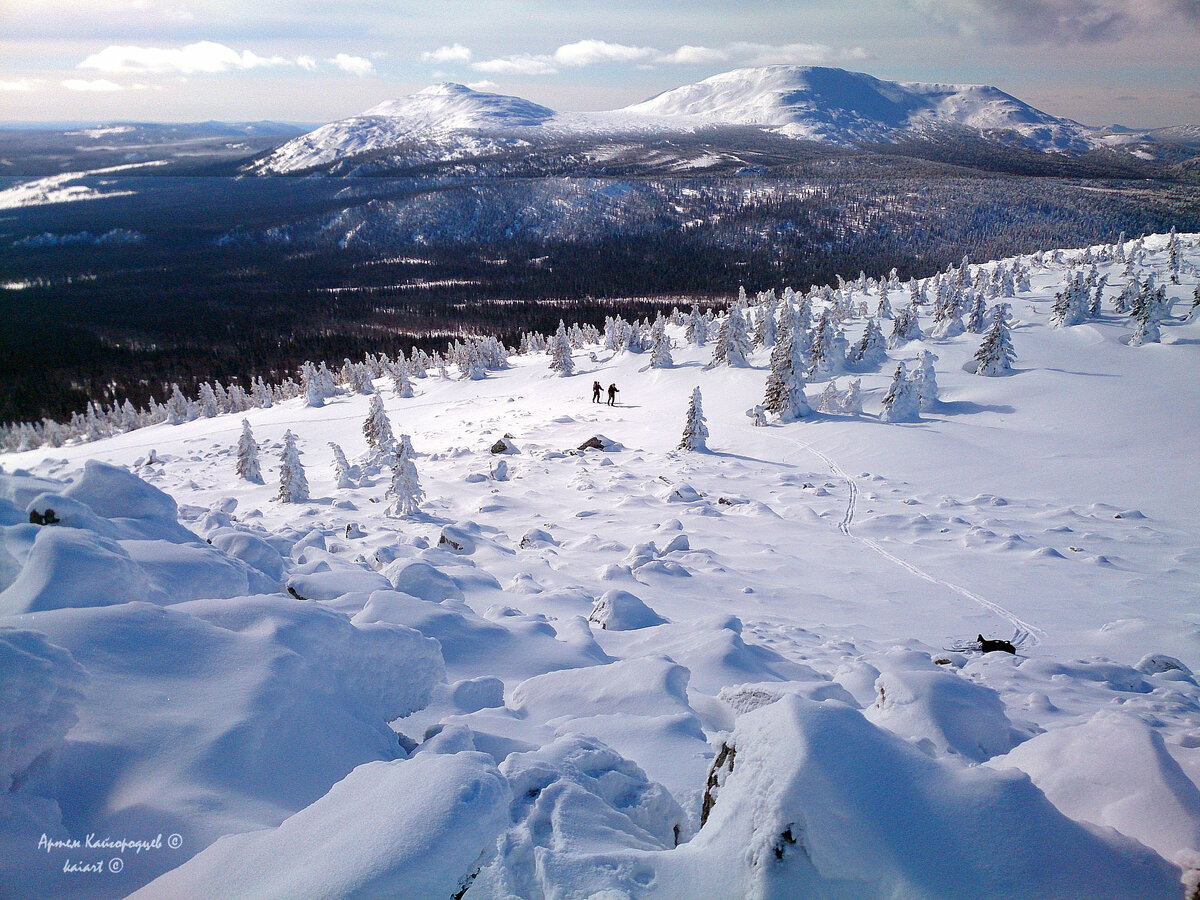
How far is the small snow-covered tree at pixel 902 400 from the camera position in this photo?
2355 cm

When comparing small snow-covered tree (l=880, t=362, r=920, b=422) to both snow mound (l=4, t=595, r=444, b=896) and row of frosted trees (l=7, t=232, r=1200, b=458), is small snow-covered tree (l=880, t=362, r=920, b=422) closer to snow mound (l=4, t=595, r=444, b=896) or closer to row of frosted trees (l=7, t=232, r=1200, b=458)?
row of frosted trees (l=7, t=232, r=1200, b=458)

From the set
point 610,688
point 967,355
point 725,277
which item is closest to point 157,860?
point 610,688

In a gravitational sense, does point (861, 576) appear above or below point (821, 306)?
below

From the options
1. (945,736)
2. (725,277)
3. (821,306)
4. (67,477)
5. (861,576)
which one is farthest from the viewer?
(725,277)

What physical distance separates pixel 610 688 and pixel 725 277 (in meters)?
150

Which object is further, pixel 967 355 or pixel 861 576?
pixel 967 355

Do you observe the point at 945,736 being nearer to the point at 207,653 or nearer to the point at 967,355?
the point at 207,653

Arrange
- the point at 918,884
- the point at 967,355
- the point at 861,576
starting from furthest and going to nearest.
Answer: the point at 967,355 → the point at 861,576 → the point at 918,884

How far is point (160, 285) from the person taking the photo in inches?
3693

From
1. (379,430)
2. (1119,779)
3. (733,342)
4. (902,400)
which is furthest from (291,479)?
(733,342)

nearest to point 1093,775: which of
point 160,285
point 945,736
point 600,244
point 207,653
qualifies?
point 945,736

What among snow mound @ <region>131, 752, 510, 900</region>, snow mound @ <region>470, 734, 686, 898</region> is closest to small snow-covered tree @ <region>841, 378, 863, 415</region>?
snow mound @ <region>470, 734, 686, 898</region>

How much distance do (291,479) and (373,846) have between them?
20129mm

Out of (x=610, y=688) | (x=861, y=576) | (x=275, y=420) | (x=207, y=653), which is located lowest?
(x=275, y=420)
